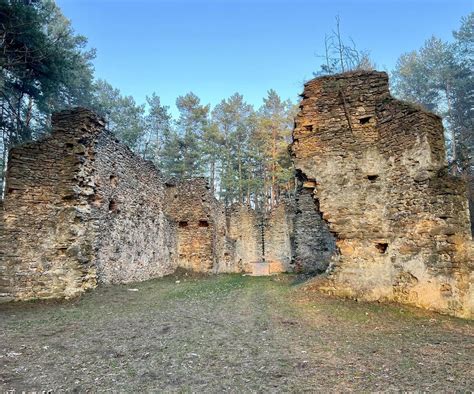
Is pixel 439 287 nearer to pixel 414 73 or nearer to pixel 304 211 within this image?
pixel 304 211

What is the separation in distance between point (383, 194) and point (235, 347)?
514 centimetres

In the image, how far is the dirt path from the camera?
3.54m

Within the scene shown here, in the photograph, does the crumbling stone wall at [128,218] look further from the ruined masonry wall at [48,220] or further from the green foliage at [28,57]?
the green foliage at [28,57]

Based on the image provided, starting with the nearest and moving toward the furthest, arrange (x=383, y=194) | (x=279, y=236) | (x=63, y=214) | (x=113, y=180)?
(x=383, y=194) → (x=63, y=214) → (x=113, y=180) → (x=279, y=236)

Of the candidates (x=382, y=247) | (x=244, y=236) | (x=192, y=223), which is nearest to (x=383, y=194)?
(x=382, y=247)

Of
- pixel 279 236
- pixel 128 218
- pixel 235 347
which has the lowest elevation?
pixel 235 347

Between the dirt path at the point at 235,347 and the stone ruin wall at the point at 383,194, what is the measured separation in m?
0.64

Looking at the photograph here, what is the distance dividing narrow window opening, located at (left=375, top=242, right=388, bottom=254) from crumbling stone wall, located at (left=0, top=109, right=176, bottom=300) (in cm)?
755

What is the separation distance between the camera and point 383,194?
7.70 metres

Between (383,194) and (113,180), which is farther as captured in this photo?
(113,180)

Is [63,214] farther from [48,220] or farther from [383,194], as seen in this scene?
[383,194]

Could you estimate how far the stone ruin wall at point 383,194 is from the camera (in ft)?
21.6

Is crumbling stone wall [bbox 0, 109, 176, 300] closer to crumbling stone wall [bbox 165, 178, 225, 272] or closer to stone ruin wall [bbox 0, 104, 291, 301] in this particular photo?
stone ruin wall [bbox 0, 104, 291, 301]

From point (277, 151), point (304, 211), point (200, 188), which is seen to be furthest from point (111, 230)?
point (277, 151)
